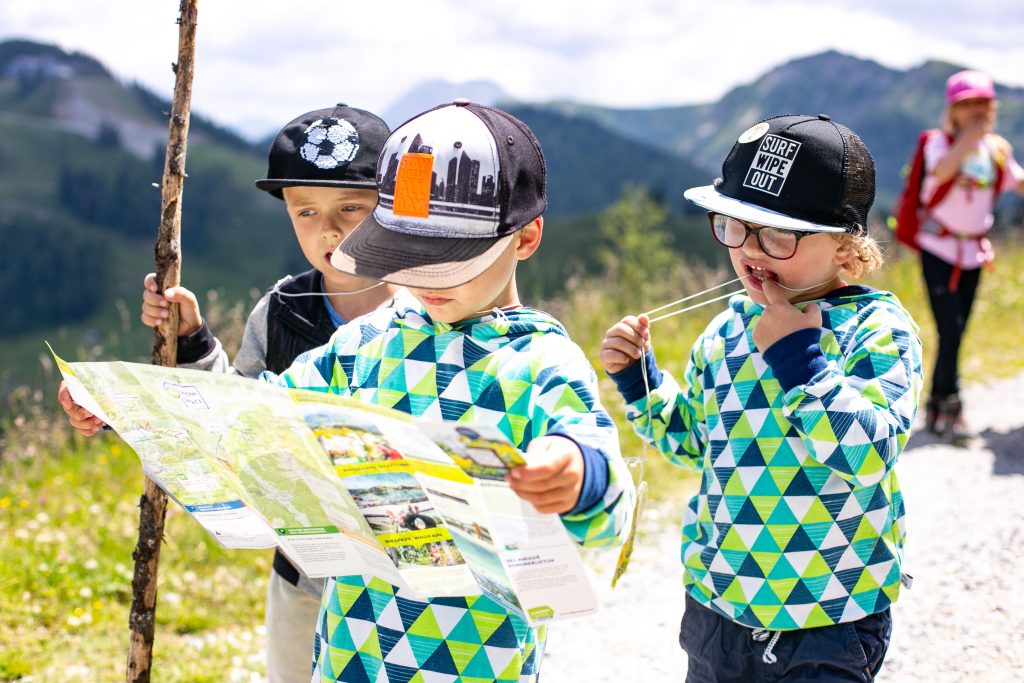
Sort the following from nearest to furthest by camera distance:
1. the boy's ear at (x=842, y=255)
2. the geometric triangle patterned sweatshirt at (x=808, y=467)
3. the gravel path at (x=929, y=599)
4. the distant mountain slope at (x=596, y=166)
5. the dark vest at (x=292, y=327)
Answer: the geometric triangle patterned sweatshirt at (x=808, y=467) < the boy's ear at (x=842, y=255) < the dark vest at (x=292, y=327) < the gravel path at (x=929, y=599) < the distant mountain slope at (x=596, y=166)

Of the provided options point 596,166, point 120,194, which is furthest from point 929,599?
point 596,166

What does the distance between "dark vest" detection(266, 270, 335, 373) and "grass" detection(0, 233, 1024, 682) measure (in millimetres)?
1696

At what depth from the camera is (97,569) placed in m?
4.09

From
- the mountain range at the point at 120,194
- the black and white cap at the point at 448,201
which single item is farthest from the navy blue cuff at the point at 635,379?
the mountain range at the point at 120,194

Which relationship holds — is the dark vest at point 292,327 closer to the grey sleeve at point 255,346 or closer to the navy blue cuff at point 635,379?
the grey sleeve at point 255,346

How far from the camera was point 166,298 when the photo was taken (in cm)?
220

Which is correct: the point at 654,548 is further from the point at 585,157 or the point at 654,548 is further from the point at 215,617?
the point at 585,157

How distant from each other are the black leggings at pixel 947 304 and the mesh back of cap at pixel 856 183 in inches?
166

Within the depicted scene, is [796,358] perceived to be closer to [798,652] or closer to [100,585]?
[798,652]

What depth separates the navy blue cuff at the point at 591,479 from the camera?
1.30 m

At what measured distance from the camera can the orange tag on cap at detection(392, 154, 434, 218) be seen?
5.02 feet

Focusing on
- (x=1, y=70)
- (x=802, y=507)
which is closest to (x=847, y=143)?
(x=802, y=507)

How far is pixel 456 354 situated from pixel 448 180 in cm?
33

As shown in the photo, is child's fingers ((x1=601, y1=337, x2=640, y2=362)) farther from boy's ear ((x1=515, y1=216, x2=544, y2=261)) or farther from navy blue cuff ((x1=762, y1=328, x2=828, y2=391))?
boy's ear ((x1=515, y1=216, x2=544, y2=261))
